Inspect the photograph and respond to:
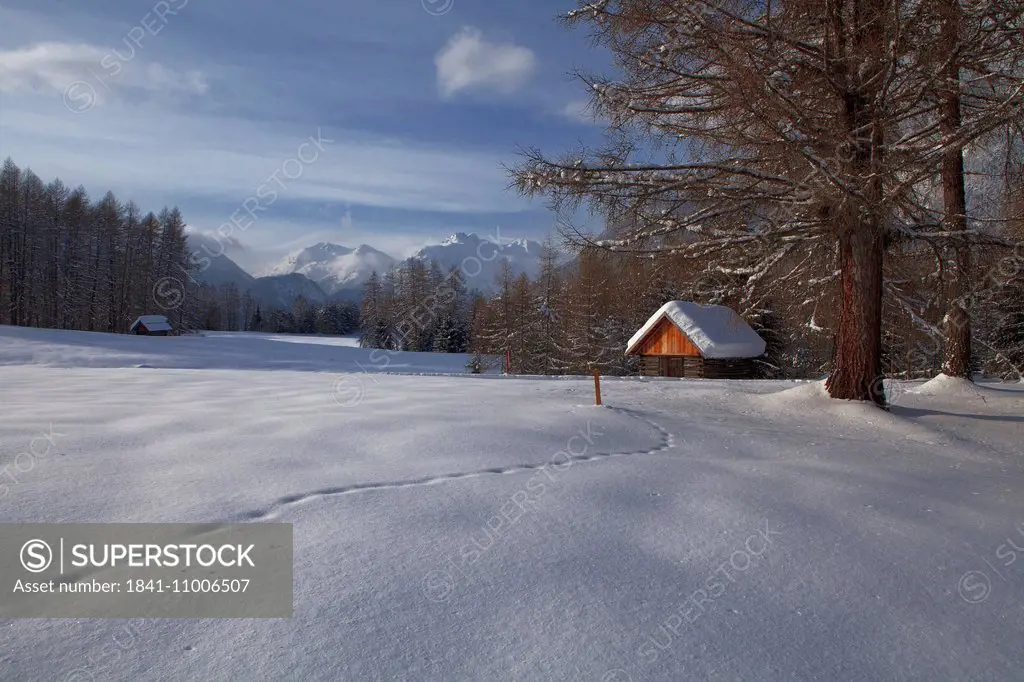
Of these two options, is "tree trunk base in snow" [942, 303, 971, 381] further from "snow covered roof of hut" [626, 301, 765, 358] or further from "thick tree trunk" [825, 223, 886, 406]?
"snow covered roof of hut" [626, 301, 765, 358]

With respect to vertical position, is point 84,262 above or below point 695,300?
above

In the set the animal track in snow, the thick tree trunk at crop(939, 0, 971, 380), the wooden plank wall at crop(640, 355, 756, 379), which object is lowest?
the wooden plank wall at crop(640, 355, 756, 379)

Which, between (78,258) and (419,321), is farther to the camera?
(419,321)

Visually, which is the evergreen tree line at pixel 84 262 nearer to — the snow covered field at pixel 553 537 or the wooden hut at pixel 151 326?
the wooden hut at pixel 151 326

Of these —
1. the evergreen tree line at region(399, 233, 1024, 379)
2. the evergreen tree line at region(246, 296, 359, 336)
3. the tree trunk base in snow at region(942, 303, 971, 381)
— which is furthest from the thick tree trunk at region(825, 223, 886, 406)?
the evergreen tree line at region(246, 296, 359, 336)

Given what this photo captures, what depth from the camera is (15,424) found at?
19.4 feet

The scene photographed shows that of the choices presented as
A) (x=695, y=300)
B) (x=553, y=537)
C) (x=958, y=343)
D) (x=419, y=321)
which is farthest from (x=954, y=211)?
(x=419, y=321)

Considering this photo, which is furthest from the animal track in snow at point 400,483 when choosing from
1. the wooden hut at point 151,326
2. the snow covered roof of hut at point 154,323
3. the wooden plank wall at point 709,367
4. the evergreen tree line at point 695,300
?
the snow covered roof of hut at point 154,323

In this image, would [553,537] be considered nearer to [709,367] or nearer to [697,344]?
[697,344]

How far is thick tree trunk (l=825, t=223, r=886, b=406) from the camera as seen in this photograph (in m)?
8.67

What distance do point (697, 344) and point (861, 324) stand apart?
51.4 feet

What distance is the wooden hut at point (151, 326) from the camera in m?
50.6

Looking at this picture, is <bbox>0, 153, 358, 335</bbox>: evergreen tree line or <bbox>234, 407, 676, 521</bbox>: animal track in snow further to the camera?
<bbox>0, 153, 358, 335</bbox>: evergreen tree line

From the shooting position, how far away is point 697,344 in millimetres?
24266
